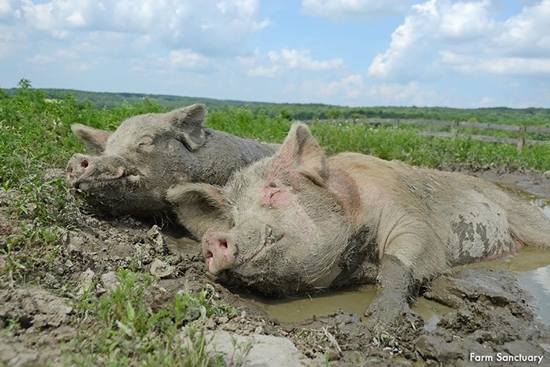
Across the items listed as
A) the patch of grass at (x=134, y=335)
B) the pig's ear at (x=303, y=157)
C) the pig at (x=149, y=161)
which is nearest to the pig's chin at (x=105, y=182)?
the pig at (x=149, y=161)

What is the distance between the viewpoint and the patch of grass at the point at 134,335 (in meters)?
2.55

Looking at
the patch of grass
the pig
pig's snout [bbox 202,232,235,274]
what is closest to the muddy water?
pig's snout [bbox 202,232,235,274]

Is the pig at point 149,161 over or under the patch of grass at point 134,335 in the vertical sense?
over

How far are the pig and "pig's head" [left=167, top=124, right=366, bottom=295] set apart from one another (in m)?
0.68

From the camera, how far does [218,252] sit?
13.1 ft

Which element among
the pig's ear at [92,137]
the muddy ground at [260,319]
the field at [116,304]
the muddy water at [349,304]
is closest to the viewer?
the field at [116,304]

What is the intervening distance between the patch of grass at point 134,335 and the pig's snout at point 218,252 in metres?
0.74

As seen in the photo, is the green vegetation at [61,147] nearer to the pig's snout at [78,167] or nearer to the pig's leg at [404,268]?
the pig's snout at [78,167]

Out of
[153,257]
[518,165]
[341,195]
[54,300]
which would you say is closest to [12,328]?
[54,300]

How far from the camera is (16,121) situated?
774 cm

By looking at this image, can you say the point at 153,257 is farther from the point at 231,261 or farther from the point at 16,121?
the point at 16,121

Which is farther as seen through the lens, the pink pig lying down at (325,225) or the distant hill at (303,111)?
the distant hill at (303,111)

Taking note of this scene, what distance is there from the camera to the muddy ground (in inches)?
116

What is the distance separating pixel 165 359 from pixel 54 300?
0.98 m
